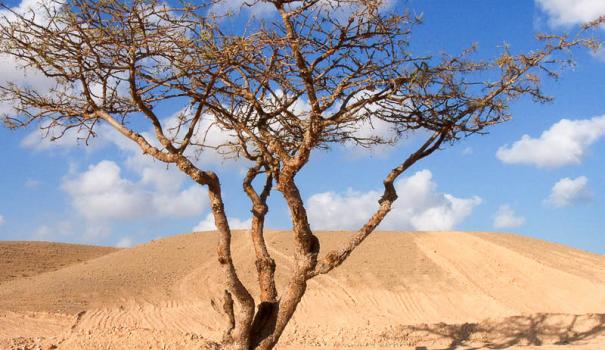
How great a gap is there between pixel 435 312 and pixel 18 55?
14523 mm

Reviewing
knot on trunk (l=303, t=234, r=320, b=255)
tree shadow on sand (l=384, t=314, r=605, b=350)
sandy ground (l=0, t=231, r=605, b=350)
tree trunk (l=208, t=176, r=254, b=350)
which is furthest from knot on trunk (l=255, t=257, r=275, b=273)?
tree shadow on sand (l=384, t=314, r=605, b=350)

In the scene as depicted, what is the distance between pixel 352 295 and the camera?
2053 cm

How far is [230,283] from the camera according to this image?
950cm

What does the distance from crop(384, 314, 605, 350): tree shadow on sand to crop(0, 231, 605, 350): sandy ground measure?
3 cm

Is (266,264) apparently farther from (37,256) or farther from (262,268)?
(37,256)

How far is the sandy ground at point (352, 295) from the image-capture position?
14.9 meters

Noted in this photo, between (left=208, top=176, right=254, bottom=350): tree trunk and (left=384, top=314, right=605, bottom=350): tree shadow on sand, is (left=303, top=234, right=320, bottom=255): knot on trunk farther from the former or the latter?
(left=384, top=314, right=605, bottom=350): tree shadow on sand

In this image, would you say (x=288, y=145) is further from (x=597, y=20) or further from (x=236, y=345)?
(x=597, y=20)

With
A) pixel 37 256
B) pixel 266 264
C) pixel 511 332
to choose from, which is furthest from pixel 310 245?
pixel 37 256

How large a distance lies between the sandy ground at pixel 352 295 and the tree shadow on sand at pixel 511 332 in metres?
0.03

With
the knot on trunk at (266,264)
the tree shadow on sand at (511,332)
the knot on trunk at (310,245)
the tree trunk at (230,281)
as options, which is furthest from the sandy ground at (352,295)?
the knot on trunk at (310,245)

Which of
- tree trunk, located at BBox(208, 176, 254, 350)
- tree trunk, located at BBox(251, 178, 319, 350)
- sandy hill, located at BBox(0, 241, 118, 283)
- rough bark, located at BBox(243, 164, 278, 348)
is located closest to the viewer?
tree trunk, located at BBox(251, 178, 319, 350)

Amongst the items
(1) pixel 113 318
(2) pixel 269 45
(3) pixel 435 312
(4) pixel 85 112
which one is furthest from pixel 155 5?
(3) pixel 435 312

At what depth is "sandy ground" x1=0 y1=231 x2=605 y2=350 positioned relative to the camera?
A: 14.9m
